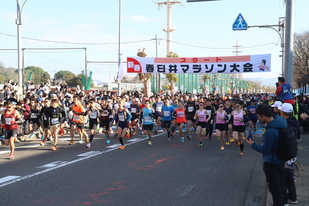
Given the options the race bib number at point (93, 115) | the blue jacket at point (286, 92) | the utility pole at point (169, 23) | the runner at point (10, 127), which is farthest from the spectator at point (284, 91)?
the utility pole at point (169, 23)

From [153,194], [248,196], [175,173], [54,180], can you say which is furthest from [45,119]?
[248,196]

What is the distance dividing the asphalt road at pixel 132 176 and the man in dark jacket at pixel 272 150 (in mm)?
1192

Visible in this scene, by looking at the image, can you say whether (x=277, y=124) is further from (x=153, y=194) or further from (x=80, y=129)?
(x=80, y=129)

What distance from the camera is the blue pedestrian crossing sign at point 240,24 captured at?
50.0ft

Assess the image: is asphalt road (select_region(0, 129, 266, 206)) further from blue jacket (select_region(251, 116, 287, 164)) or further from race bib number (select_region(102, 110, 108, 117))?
race bib number (select_region(102, 110, 108, 117))

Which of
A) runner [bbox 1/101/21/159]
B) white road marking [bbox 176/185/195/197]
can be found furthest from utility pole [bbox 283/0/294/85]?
runner [bbox 1/101/21/159]

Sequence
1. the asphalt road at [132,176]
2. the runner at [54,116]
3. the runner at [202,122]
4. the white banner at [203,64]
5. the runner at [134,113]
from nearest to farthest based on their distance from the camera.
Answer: the asphalt road at [132,176] → the runner at [54,116] → the runner at [202,122] → the runner at [134,113] → the white banner at [203,64]

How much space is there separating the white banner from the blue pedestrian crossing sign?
395cm

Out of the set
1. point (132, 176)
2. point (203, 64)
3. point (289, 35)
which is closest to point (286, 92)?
point (289, 35)

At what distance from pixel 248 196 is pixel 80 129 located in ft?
27.6

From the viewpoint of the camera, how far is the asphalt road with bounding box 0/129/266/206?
20.0ft

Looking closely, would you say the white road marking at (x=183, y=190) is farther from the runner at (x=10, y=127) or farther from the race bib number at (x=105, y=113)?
the race bib number at (x=105, y=113)

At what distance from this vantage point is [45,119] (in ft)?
41.3

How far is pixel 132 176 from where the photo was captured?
784 centimetres
